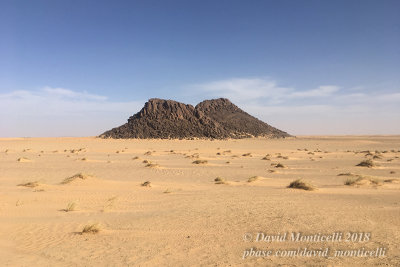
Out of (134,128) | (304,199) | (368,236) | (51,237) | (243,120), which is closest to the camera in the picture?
(368,236)

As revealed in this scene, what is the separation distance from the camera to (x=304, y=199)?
1262cm

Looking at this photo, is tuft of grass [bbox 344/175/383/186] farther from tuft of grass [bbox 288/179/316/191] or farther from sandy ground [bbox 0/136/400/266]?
tuft of grass [bbox 288/179/316/191]

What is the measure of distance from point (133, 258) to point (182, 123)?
272 feet

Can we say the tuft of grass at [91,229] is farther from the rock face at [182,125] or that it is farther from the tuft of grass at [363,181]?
the rock face at [182,125]

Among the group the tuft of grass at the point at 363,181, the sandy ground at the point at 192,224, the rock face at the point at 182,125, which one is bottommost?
the sandy ground at the point at 192,224

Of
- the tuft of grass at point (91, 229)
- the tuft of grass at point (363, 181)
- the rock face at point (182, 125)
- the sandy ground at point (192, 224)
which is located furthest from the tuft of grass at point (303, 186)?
the rock face at point (182, 125)

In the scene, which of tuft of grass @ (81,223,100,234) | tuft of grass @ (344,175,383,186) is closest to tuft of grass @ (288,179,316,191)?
tuft of grass @ (344,175,383,186)

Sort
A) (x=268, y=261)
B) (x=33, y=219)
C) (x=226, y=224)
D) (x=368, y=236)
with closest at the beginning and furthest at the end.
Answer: (x=268, y=261)
(x=368, y=236)
(x=226, y=224)
(x=33, y=219)

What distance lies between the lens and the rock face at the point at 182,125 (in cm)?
8531

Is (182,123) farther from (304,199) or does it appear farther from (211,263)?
(211,263)

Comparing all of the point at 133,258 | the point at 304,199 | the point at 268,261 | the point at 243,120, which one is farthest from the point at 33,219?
the point at 243,120

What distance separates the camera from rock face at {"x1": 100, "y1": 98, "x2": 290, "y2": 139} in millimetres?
85312

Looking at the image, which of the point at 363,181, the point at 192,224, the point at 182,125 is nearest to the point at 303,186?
the point at 363,181

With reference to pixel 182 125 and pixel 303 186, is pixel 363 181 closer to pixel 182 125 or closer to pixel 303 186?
pixel 303 186
